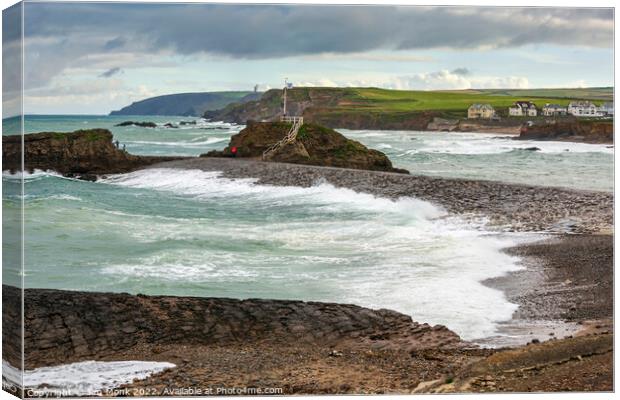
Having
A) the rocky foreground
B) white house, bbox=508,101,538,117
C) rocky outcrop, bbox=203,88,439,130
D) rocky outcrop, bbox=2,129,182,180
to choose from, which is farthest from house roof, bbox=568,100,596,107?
rocky outcrop, bbox=2,129,182,180

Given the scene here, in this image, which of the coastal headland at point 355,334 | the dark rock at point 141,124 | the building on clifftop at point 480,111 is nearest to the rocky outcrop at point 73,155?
the coastal headland at point 355,334

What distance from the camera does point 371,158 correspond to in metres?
15.8

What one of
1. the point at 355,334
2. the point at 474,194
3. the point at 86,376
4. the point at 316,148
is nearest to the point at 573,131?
the point at 474,194

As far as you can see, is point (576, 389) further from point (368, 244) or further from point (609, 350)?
point (368, 244)

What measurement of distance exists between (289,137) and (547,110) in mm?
3804

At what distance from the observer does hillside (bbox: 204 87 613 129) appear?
1550 centimetres

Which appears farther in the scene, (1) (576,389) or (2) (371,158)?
(2) (371,158)

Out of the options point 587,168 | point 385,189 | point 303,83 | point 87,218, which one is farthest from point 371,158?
point 87,218

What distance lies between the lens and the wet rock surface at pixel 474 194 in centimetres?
1545

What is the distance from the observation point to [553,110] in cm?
1605

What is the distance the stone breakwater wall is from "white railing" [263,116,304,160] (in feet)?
7.85

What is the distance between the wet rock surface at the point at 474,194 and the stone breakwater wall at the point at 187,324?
6.13ft

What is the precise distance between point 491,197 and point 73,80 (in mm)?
6089

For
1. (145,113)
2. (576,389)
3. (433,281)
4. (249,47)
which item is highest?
(249,47)
